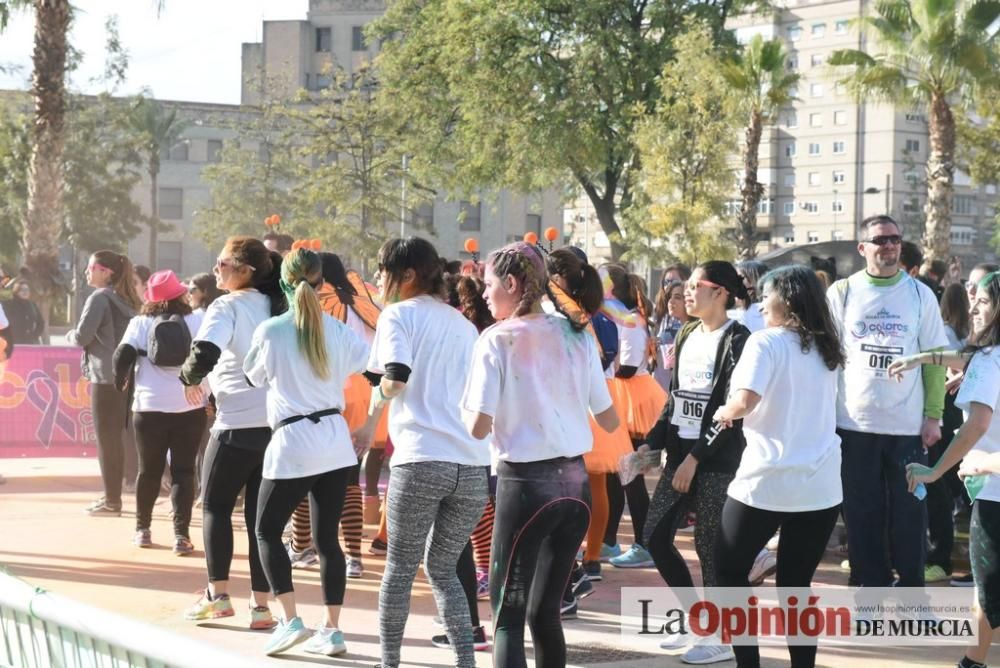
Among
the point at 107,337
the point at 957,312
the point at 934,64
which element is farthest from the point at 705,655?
the point at 934,64

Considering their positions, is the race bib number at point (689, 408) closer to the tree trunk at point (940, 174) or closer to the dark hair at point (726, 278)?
the dark hair at point (726, 278)

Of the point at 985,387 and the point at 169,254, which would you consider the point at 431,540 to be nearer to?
the point at 985,387

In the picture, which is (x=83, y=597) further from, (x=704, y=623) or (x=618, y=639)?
(x=704, y=623)

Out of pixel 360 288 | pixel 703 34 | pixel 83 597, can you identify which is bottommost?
pixel 83 597

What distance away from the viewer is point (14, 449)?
44.9 ft

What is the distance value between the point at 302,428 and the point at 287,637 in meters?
1.03

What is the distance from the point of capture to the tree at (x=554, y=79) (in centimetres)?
3747

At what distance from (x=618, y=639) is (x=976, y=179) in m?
33.3

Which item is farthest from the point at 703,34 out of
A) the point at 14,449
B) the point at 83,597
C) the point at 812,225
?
the point at 812,225

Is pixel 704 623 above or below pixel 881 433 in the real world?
below

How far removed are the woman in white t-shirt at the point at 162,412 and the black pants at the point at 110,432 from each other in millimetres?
1408

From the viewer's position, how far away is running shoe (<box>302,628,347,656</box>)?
21.7 feet

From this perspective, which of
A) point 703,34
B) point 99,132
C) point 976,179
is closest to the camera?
point 703,34

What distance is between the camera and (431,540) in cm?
562
